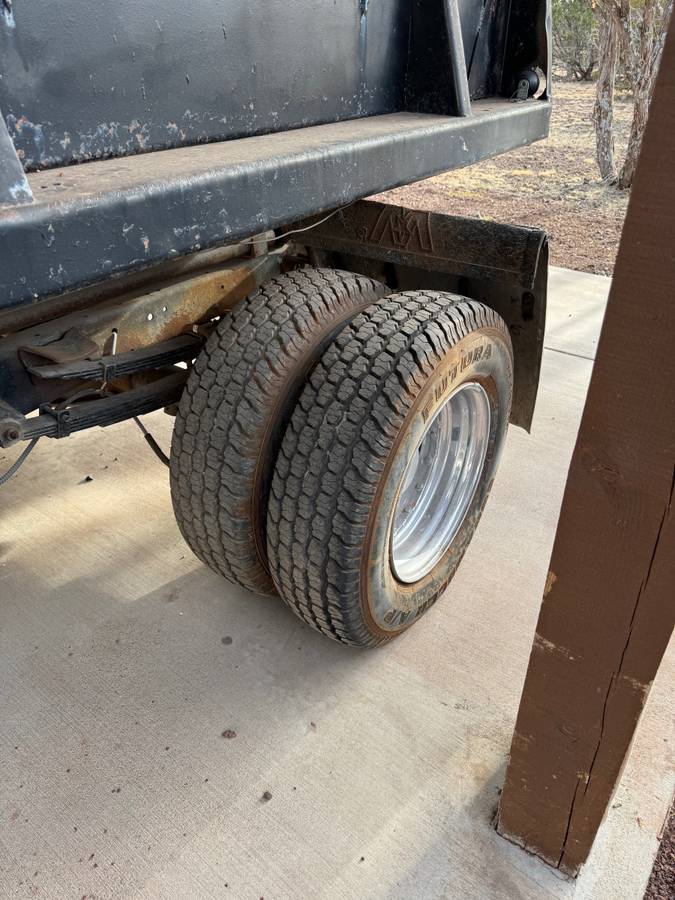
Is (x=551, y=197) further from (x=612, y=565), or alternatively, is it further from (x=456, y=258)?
(x=612, y=565)

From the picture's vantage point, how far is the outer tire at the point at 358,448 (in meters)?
1.93

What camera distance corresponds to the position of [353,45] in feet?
6.15

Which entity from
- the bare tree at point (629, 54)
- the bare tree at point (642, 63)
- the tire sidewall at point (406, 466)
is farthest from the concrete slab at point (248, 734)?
the bare tree at point (629, 54)

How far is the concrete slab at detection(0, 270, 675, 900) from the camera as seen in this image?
179 centimetres

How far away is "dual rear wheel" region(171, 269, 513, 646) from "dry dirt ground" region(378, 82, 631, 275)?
4.88 meters

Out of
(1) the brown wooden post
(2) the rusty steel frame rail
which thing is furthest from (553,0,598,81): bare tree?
(1) the brown wooden post

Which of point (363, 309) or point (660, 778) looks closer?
point (660, 778)

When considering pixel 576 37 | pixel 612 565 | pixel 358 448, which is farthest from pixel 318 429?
pixel 576 37

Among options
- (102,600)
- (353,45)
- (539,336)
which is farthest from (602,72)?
(102,600)

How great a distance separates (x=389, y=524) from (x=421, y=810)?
725 mm

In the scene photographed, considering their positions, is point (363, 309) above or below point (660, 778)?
A: above

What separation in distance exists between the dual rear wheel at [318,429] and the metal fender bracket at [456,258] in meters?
0.21

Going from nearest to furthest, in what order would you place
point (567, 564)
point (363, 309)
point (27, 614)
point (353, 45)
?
1. point (567, 564)
2. point (353, 45)
3. point (363, 309)
4. point (27, 614)

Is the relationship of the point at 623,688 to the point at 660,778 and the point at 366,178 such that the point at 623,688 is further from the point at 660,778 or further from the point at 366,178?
the point at 366,178
